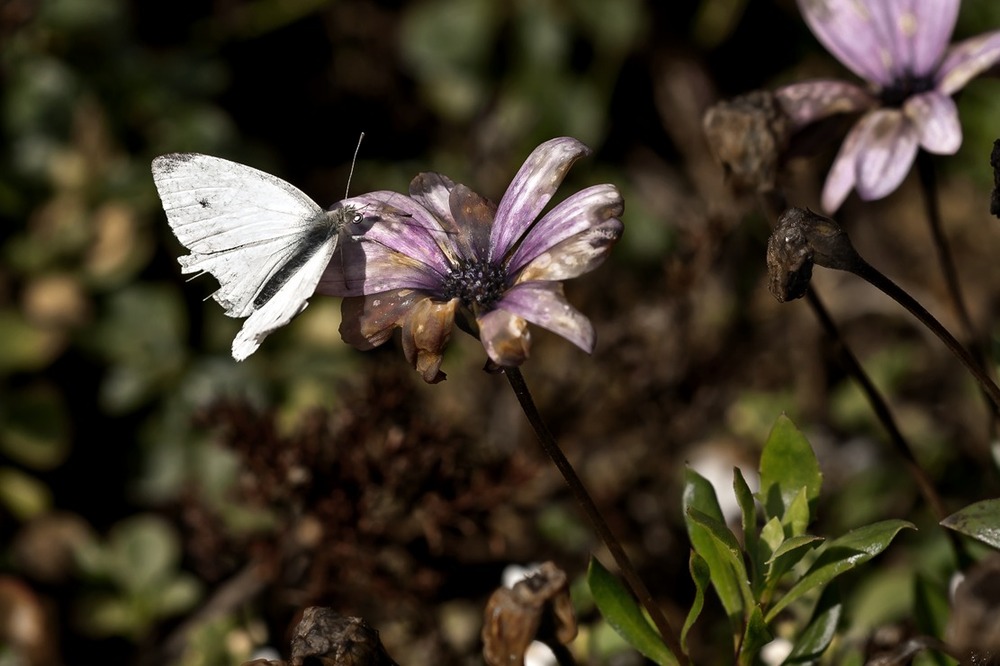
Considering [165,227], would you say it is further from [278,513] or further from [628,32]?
[628,32]

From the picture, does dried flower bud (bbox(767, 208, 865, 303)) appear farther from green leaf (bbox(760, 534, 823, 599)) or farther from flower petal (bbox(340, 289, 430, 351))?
flower petal (bbox(340, 289, 430, 351))

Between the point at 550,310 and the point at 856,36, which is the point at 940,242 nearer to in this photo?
the point at 856,36

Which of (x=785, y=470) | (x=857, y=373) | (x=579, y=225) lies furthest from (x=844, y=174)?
(x=579, y=225)

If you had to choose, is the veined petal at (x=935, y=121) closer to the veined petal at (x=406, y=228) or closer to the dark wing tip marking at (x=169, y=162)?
the veined petal at (x=406, y=228)

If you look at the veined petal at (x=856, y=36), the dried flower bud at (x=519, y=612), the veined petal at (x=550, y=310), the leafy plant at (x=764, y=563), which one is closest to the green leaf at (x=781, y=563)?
the leafy plant at (x=764, y=563)

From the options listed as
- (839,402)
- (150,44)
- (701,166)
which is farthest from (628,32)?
(150,44)

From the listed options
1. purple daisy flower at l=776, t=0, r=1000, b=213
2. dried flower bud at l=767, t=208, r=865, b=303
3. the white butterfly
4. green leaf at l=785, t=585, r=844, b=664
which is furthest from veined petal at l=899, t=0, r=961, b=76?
the white butterfly
